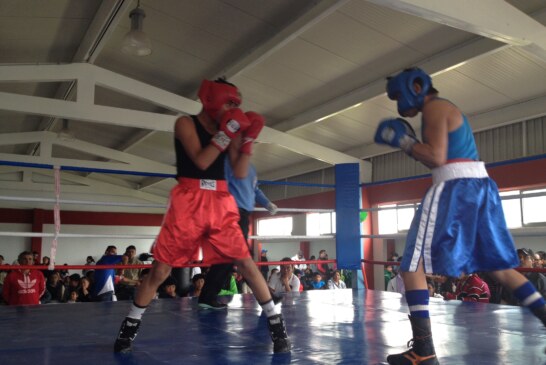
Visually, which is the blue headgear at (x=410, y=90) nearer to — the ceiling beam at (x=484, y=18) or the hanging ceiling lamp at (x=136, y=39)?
the ceiling beam at (x=484, y=18)

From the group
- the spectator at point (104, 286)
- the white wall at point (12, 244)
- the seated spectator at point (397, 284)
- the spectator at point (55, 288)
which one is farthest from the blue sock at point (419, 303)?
the white wall at point (12, 244)

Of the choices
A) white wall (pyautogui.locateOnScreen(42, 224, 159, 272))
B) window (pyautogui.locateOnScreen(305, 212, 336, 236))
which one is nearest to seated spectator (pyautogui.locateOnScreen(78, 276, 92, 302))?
window (pyautogui.locateOnScreen(305, 212, 336, 236))

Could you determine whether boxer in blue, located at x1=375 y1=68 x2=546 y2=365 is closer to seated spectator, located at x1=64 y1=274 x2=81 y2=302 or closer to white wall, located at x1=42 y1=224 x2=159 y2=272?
seated spectator, located at x1=64 y1=274 x2=81 y2=302

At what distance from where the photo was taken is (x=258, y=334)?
73.6 inches

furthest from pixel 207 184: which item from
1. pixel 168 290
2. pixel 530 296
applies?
pixel 168 290

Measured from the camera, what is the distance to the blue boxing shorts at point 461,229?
4.76ft

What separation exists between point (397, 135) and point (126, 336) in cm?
107

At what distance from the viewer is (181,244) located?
1.62m

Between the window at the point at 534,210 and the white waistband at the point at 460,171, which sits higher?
the window at the point at 534,210

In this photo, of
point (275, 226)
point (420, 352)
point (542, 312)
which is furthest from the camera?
point (275, 226)

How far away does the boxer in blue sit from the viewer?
144cm

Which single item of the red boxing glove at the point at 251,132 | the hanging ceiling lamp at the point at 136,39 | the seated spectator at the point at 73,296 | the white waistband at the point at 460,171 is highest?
the hanging ceiling lamp at the point at 136,39

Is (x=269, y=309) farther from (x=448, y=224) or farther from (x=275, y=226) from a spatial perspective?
(x=275, y=226)

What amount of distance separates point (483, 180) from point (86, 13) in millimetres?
4692
